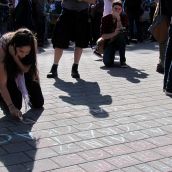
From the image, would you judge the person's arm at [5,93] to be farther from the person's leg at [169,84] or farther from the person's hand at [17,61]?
the person's leg at [169,84]

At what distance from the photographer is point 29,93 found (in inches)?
203

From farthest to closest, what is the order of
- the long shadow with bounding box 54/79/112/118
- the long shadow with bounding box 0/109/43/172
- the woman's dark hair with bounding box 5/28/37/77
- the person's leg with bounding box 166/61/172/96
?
1. the person's leg with bounding box 166/61/172/96
2. the long shadow with bounding box 54/79/112/118
3. the woman's dark hair with bounding box 5/28/37/77
4. the long shadow with bounding box 0/109/43/172

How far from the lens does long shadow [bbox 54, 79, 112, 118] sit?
17.3 ft

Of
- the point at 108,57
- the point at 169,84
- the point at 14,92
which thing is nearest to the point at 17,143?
the point at 14,92

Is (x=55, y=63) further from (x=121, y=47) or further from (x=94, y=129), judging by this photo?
(x=94, y=129)

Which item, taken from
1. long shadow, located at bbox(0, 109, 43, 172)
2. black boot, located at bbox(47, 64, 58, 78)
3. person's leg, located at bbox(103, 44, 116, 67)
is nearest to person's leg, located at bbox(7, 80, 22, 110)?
long shadow, located at bbox(0, 109, 43, 172)

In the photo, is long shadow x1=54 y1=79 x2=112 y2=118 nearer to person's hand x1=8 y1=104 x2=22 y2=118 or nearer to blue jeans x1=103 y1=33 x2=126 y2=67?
person's hand x1=8 y1=104 x2=22 y2=118

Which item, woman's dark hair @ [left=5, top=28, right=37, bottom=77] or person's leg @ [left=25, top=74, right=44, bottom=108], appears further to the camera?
person's leg @ [left=25, top=74, right=44, bottom=108]

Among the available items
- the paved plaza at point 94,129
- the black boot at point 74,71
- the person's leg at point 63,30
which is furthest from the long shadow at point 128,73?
the person's leg at point 63,30

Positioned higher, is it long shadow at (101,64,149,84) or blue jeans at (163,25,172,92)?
blue jeans at (163,25,172,92)

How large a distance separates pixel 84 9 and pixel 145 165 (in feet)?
12.2

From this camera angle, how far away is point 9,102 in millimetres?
4637

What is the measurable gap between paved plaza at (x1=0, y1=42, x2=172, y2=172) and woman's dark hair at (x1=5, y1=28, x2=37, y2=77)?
517mm

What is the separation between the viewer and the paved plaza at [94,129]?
370cm
